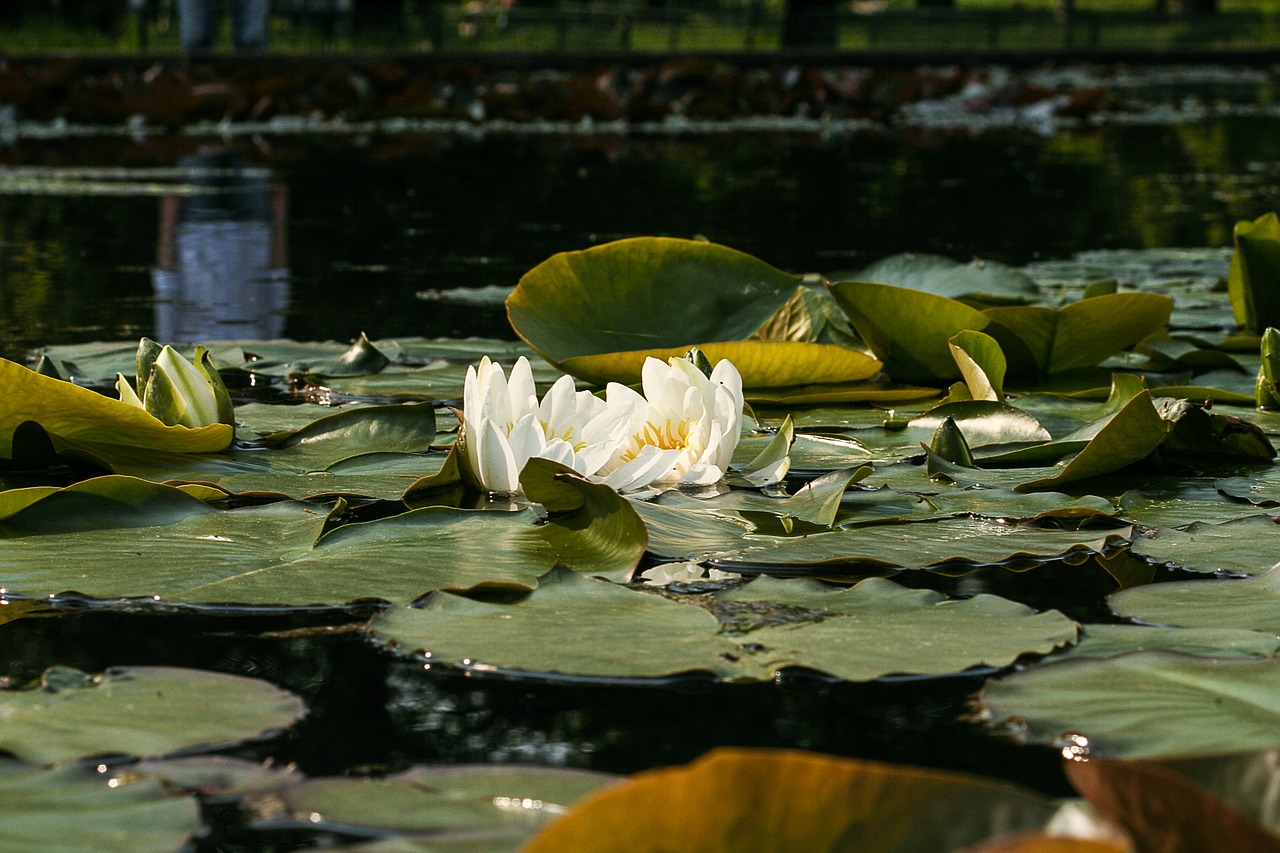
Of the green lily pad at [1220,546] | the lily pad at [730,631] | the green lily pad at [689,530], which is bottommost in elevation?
the lily pad at [730,631]

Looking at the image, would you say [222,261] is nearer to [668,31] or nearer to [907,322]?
[907,322]

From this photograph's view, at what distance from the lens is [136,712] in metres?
0.77

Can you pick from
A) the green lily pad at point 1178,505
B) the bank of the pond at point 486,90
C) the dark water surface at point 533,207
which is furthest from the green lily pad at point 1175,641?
the bank of the pond at point 486,90

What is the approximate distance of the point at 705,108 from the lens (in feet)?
30.9

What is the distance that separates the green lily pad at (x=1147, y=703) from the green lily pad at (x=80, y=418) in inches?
32.1

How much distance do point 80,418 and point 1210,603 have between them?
949mm

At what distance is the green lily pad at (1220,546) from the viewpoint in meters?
1.08

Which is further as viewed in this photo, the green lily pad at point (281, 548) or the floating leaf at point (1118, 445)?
the floating leaf at point (1118, 445)

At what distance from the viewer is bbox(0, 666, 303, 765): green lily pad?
2.36ft

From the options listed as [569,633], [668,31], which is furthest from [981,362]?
[668,31]

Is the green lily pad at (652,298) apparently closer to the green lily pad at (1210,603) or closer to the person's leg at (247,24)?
the green lily pad at (1210,603)

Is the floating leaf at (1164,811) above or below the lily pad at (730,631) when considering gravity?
above

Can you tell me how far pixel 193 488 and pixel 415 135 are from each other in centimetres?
717

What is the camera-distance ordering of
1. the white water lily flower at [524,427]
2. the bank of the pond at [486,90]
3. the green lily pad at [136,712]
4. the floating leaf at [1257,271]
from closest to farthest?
the green lily pad at [136,712]
the white water lily flower at [524,427]
the floating leaf at [1257,271]
the bank of the pond at [486,90]
